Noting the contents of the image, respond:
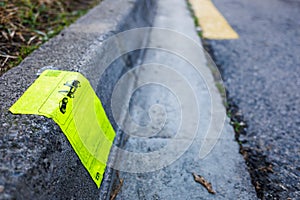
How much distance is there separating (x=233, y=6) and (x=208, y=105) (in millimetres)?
2347

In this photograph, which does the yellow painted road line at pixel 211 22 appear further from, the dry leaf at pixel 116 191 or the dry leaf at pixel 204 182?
the dry leaf at pixel 116 191

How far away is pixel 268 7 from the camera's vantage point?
320cm

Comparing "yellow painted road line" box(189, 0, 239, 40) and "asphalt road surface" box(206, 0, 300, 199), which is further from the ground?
"yellow painted road line" box(189, 0, 239, 40)

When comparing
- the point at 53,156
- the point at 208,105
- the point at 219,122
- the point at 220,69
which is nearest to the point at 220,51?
the point at 220,69

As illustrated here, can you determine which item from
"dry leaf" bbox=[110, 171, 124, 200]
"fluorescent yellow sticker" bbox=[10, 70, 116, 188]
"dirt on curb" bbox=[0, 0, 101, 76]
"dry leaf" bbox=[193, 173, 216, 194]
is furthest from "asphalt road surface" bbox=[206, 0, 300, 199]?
"dirt on curb" bbox=[0, 0, 101, 76]

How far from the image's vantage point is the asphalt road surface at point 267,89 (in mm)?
1110

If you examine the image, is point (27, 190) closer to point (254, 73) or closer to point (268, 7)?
point (254, 73)

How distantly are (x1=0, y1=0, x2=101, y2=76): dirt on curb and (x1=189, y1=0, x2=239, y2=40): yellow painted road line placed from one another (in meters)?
1.19

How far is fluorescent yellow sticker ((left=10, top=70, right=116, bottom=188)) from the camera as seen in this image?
0.77 meters

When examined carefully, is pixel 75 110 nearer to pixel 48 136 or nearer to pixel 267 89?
pixel 48 136

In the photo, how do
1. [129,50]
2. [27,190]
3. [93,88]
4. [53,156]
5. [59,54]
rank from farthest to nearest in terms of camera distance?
[129,50] < [59,54] < [93,88] < [53,156] < [27,190]

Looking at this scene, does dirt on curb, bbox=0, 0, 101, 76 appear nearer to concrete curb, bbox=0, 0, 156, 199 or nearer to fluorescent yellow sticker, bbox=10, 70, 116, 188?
concrete curb, bbox=0, 0, 156, 199

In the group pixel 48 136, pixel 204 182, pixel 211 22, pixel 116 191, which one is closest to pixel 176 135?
pixel 204 182

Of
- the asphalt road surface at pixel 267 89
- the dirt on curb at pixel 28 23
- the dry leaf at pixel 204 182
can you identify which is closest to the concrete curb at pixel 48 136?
the dirt on curb at pixel 28 23
